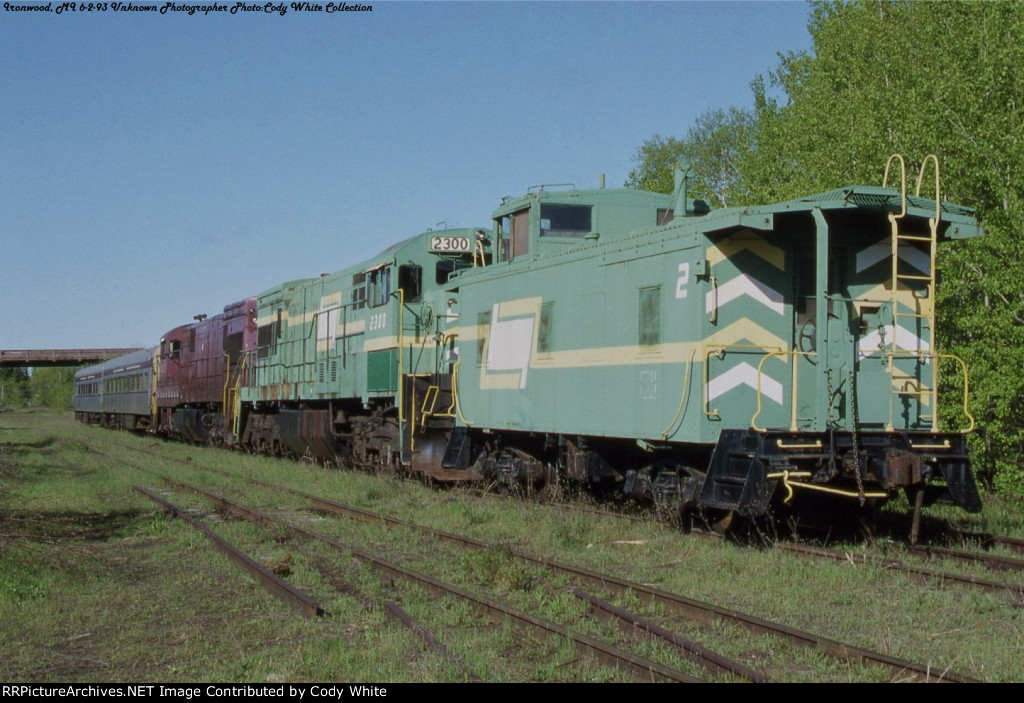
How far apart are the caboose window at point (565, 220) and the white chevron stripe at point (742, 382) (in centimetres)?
404

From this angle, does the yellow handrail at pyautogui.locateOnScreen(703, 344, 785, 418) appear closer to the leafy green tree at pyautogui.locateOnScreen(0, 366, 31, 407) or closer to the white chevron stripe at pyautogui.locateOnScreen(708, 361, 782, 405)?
the white chevron stripe at pyautogui.locateOnScreen(708, 361, 782, 405)

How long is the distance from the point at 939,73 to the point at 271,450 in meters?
16.7

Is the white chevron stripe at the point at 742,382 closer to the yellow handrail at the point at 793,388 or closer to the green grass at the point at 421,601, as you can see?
the yellow handrail at the point at 793,388

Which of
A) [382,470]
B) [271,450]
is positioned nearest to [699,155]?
[271,450]

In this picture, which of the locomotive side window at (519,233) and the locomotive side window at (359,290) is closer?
the locomotive side window at (519,233)

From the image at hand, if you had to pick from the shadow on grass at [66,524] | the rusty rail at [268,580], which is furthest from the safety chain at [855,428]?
the shadow on grass at [66,524]

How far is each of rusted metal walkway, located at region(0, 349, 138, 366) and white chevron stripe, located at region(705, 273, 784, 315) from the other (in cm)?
8535

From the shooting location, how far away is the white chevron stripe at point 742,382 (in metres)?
9.70

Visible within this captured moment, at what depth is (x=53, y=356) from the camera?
88.4 meters

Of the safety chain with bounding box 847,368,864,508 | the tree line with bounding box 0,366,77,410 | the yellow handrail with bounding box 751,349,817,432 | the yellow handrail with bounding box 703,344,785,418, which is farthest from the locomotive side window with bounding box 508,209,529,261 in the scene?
the tree line with bounding box 0,366,77,410

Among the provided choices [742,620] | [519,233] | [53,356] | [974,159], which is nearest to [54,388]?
[53,356]

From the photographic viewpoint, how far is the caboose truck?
30.2 feet

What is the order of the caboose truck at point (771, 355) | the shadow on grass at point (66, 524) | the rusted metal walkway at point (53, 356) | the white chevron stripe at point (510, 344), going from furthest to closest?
the rusted metal walkway at point (53, 356) → the white chevron stripe at point (510, 344) → the shadow on grass at point (66, 524) → the caboose truck at point (771, 355)
